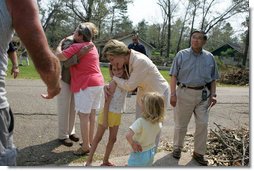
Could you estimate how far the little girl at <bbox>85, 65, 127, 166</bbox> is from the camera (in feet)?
7.15

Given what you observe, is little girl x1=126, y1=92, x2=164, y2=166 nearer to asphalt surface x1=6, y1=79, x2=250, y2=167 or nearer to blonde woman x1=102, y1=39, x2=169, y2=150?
blonde woman x1=102, y1=39, x2=169, y2=150

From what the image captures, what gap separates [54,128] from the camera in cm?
253

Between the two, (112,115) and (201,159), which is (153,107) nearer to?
(112,115)

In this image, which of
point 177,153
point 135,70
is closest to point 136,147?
point 135,70

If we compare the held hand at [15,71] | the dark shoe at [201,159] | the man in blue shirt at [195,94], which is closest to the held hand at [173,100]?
the man in blue shirt at [195,94]

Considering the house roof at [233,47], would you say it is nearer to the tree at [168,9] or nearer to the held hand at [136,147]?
the tree at [168,9]

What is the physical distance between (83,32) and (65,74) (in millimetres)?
491

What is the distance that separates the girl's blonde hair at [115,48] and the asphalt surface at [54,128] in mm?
436

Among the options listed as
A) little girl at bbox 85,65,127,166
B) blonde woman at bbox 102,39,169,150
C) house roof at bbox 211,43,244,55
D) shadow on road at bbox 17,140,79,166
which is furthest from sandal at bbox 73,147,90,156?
house roof at bbox 211,43,244,55

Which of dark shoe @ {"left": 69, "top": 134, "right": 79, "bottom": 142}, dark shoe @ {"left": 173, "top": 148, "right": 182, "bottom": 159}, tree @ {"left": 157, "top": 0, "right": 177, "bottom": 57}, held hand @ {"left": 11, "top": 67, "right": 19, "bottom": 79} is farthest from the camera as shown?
dark shoe @ {"left": 69, "top": 134, "right": 79, "bottom": 142}

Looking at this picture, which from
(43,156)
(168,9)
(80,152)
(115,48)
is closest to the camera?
(115,48)

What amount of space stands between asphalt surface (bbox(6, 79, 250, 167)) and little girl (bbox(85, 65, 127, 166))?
3.9 inches

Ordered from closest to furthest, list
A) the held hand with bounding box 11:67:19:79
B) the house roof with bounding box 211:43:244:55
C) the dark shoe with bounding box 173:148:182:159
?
1. the held hand with bounding box 11:67:19:79
2. the house roof with bounding box 211:43:244:55
3. the dark shoe with bounding box 173:148:182:159

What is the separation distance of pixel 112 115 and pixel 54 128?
0.54 metres
